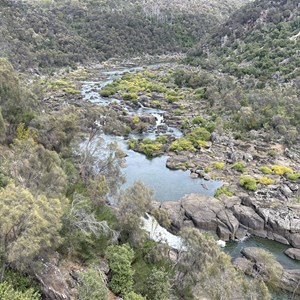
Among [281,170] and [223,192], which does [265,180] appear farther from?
[223,192]

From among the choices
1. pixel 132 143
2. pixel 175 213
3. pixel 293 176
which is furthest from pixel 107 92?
pixel 175 213

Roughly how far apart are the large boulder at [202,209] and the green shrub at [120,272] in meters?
19.0

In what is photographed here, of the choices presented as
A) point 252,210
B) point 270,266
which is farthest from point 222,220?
point 270,266

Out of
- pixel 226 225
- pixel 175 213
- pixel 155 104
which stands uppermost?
pixel 175 213

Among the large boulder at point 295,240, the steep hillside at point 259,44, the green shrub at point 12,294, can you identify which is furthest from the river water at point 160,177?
the steep hillside at point 259,44

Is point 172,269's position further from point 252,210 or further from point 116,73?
point 116,73

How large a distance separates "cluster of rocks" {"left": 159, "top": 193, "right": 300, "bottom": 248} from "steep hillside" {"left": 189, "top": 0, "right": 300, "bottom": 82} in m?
69.5

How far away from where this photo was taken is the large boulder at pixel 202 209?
47781mm

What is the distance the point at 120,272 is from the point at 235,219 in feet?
77.9

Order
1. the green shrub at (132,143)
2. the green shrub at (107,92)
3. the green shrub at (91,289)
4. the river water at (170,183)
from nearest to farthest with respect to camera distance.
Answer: the green shrub at (91,289) < the river water at (170,183) < the green shrub at (132,143) < the green shrub at (107,92)

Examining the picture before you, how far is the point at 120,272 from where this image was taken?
29.3m

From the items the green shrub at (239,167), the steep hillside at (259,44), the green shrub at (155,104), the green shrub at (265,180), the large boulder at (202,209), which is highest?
the steep hillside at (259,44)

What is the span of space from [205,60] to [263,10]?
35746 mm

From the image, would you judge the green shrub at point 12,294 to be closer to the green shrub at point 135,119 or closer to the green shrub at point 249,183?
the green shrub at point 249,183
